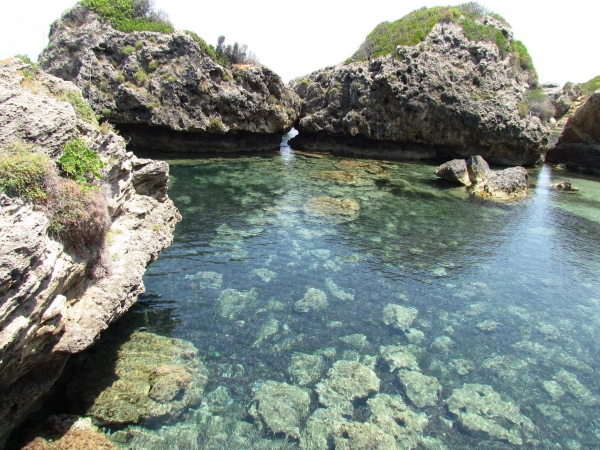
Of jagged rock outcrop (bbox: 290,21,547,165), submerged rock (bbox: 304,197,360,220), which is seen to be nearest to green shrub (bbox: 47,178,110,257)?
submerged rock (bbox: 304,197,360,220)

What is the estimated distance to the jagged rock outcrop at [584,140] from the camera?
39.8 metres

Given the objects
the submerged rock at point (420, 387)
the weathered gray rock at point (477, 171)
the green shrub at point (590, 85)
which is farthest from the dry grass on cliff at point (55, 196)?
the green shrub at point (590, 85)

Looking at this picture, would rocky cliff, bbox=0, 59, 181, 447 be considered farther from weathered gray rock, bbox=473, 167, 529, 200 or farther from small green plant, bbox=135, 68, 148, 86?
small green plant, bbox=135, 68, 148, 86

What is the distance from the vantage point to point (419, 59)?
39250 mm

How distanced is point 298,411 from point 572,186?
3286 cm

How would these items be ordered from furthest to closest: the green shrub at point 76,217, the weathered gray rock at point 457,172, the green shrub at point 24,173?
the weathered gray rock at point 457,172
the green shrub at point 76,217
the green shrub at point 24,173

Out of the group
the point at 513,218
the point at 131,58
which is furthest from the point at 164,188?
the point at 131,58

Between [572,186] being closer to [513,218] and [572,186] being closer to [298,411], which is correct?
[513,218]

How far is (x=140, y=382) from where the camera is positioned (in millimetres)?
9547

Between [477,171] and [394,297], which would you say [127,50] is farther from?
[394,297]

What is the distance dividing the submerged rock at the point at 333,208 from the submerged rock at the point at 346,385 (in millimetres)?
12166

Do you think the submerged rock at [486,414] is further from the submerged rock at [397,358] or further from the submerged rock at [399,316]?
the submerged rock at [399,316]

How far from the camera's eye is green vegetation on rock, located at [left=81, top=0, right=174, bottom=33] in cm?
3519

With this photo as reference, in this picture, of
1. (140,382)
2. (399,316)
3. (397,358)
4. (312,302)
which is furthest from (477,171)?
(140,382)
